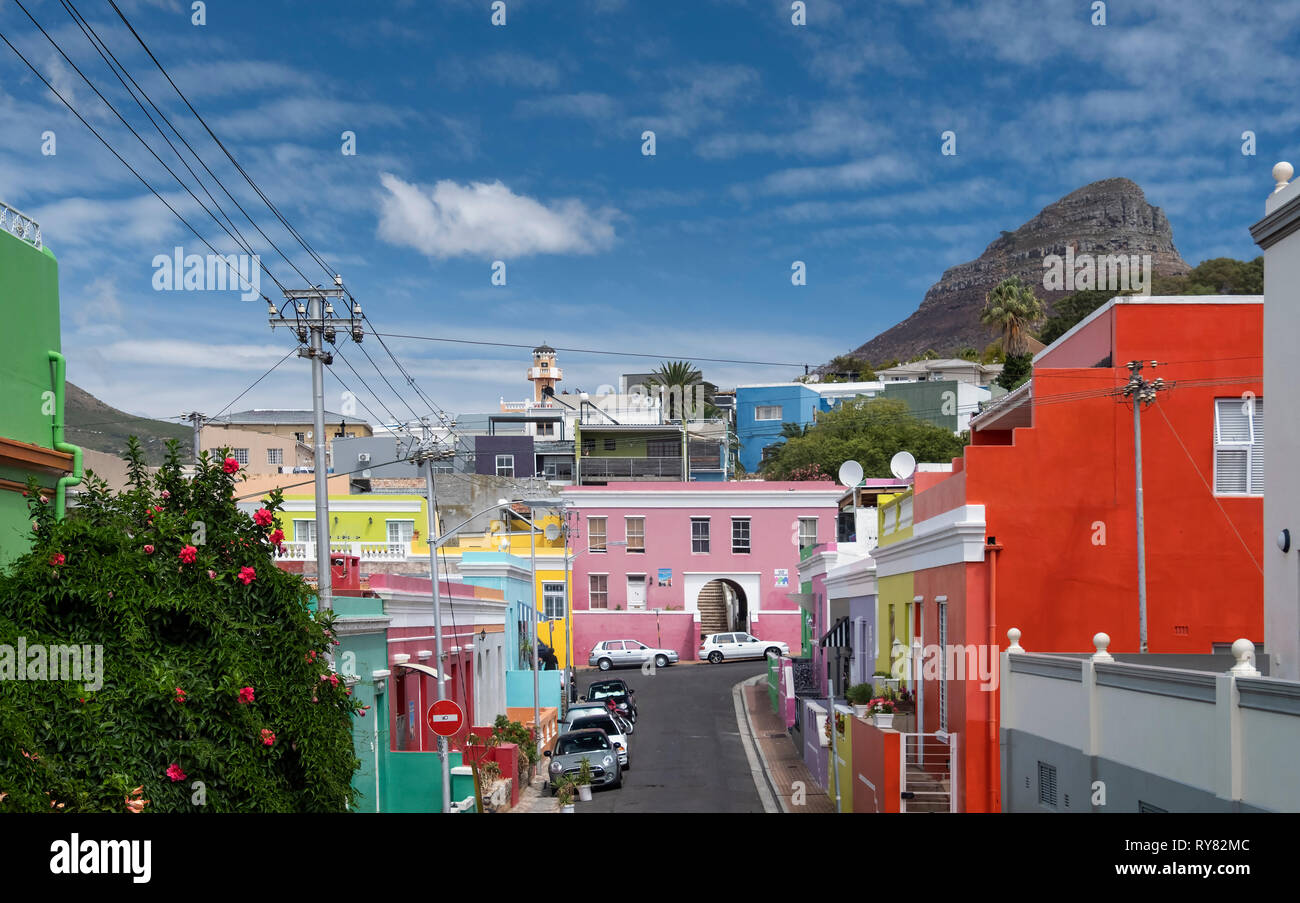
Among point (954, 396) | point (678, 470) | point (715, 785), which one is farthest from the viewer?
point (954, 396)

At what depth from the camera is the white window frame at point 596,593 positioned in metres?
59.5

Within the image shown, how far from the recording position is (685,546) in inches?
2346

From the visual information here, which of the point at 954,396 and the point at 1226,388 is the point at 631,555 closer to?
the point at 954,396

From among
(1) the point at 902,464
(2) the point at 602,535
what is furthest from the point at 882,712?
(2) the point at 602,535

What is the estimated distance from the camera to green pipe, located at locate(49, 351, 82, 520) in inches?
668

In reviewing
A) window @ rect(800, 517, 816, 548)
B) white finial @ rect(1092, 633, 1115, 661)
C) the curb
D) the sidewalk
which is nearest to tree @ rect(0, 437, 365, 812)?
white finial @ rect(1092, 633, 1115, 661)

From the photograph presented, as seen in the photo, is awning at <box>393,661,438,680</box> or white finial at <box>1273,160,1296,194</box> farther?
awning at <box>393,661,438,680</box>

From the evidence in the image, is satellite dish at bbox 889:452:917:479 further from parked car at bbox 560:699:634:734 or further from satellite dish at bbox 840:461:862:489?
parked car at bbox 560:699:634:734

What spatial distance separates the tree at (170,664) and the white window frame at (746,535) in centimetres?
4792

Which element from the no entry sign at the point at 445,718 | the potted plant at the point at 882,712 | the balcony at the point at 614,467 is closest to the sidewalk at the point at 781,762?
the potted plant at the point at 882,712

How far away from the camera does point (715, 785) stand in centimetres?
2933

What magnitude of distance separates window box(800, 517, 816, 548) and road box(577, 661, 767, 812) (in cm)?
700
